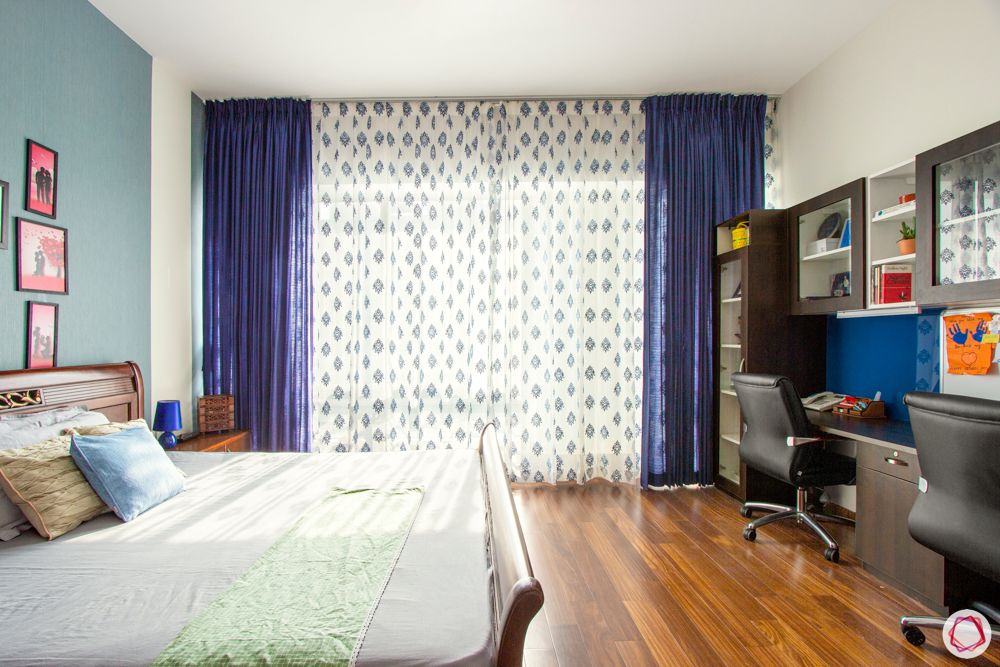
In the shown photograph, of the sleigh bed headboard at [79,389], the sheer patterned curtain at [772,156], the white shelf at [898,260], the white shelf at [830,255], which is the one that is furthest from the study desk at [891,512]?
the sleigh bed headboard at [79,389]

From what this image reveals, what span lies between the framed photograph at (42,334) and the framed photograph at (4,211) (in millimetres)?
307

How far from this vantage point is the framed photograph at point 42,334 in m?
2.43

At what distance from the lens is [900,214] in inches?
98.3

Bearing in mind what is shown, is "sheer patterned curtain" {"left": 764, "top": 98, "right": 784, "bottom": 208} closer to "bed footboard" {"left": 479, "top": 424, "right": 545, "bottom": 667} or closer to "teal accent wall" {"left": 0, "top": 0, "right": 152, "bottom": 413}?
"bed footboard" {"left": 479, "top": 424, "right": 545, "bottom": 667}

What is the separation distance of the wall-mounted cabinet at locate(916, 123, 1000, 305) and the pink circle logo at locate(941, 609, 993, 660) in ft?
4.06

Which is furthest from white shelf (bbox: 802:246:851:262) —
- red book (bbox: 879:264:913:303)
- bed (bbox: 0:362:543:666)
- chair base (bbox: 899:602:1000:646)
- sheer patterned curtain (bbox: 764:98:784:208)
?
bed (bbox: 0:362:543:666)

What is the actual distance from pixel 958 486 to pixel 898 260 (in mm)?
1213

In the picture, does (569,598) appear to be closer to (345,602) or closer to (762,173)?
(345,602)

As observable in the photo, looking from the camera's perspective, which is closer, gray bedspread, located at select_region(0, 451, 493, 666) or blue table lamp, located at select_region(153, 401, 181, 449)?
gray bedspread, located at select_region(0, 451, 493, 666)

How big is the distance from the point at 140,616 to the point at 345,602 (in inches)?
18.9

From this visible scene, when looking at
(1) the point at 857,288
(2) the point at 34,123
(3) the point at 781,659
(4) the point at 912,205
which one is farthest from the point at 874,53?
(2) the point at 34,123

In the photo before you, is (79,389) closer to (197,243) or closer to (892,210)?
(197,243)

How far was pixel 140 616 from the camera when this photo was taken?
3.98ft

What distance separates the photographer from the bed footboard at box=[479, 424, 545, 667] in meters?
1.07
